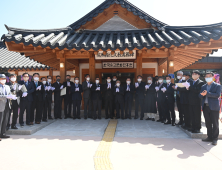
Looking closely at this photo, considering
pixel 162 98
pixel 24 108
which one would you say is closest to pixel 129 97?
pixel 162 98

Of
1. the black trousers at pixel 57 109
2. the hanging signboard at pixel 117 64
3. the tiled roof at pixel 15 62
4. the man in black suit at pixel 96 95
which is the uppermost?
the tiled roof at pixel 15 62

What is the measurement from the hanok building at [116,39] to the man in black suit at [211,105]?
75.6 inches

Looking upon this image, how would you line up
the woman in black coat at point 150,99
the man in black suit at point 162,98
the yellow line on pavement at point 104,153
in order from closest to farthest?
the yellow line on pavement at point 104,153 → the man in black suit at point 162,98 → the woman in black coat at point 150,99

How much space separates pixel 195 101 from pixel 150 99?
2.44m

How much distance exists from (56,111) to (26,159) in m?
3.95

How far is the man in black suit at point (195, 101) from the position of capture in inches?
186

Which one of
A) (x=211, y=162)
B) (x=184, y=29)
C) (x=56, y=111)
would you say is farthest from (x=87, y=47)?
(x=211, y=162)

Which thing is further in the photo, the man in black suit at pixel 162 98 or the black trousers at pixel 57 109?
the black trousers at pixel 57 109

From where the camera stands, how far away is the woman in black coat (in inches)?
274

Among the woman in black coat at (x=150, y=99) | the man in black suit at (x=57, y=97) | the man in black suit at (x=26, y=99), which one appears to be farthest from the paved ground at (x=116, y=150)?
the man in black suit at (x=57, y=97)

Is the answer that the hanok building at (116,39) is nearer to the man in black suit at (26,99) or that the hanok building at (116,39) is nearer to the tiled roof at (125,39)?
the tiled roof at (125,39)

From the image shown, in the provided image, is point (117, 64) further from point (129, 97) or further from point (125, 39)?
point (125, 39)

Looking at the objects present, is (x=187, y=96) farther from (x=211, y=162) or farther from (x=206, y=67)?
(x=206, y=67)

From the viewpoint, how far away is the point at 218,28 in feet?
20.1
